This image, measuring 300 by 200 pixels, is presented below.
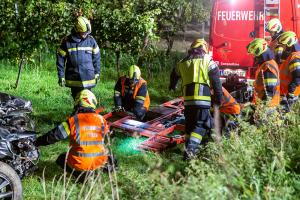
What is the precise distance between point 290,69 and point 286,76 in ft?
0.84

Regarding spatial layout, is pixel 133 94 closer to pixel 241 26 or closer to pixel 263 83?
pixel 263 83

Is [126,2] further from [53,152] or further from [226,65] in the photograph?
[53,152]

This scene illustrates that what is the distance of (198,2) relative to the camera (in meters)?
19.4

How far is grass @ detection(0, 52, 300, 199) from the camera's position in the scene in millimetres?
3436

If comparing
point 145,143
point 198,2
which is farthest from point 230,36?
point 198,2

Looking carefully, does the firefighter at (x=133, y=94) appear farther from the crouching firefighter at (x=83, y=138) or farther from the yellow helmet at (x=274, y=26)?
the crouching firefighter at (x=83, y=138)

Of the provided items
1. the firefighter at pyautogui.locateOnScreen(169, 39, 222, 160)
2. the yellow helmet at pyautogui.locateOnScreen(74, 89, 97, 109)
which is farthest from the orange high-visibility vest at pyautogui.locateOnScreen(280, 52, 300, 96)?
the yellow helmet at pyautogui.locateOnScreen(74, 89, 97, 109)

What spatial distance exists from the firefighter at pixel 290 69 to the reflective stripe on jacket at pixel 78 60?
291 cm

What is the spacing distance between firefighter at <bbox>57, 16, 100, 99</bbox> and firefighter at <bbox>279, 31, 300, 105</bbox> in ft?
9.54

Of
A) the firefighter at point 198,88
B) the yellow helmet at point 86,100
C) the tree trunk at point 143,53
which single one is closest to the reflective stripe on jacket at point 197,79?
the firefighter at point 198,88

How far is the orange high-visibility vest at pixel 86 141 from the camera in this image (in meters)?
5.19

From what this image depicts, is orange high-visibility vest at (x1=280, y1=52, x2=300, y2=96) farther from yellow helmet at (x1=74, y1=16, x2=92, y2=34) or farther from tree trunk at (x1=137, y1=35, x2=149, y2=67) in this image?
tree trunk at (x1=137, y1=35, x2=149, y2=67)

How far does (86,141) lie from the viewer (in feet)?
17.1

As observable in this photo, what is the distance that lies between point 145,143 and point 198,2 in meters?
13.7
